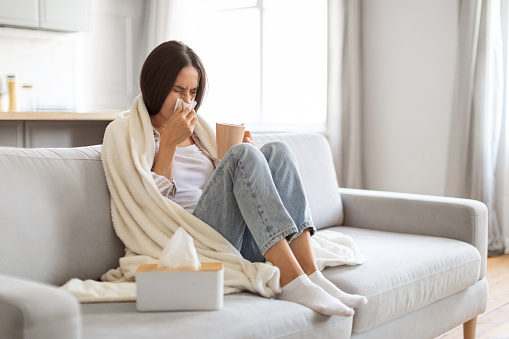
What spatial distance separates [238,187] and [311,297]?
14.8 inches

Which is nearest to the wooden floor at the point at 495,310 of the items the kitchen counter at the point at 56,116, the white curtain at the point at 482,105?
Result: the white curtain at the point at 482,105

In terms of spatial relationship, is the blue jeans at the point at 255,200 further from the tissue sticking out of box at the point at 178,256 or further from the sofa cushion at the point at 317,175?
the sofa cushion at the point at 317,175

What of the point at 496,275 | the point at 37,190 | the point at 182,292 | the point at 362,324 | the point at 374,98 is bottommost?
the point at 496,275

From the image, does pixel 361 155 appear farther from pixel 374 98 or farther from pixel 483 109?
pixel 483 109

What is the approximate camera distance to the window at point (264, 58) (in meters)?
5.11

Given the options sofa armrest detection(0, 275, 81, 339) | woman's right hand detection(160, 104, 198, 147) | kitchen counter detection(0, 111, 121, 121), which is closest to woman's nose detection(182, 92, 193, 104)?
woman's right hand detection(160, 104, 198, 147)

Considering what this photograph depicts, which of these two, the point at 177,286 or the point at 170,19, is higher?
the point at 170,19

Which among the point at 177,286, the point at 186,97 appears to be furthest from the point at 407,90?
the point at 177,286

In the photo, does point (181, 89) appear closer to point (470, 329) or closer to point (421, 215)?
point (421, 215)

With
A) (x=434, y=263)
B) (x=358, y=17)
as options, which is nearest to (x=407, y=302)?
(x=434, y=263)

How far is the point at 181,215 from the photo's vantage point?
1823 mm

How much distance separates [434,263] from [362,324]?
0.45 metres

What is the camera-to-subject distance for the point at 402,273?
6.40 ft

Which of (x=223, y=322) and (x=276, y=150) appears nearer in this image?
(x=223, y=322)
